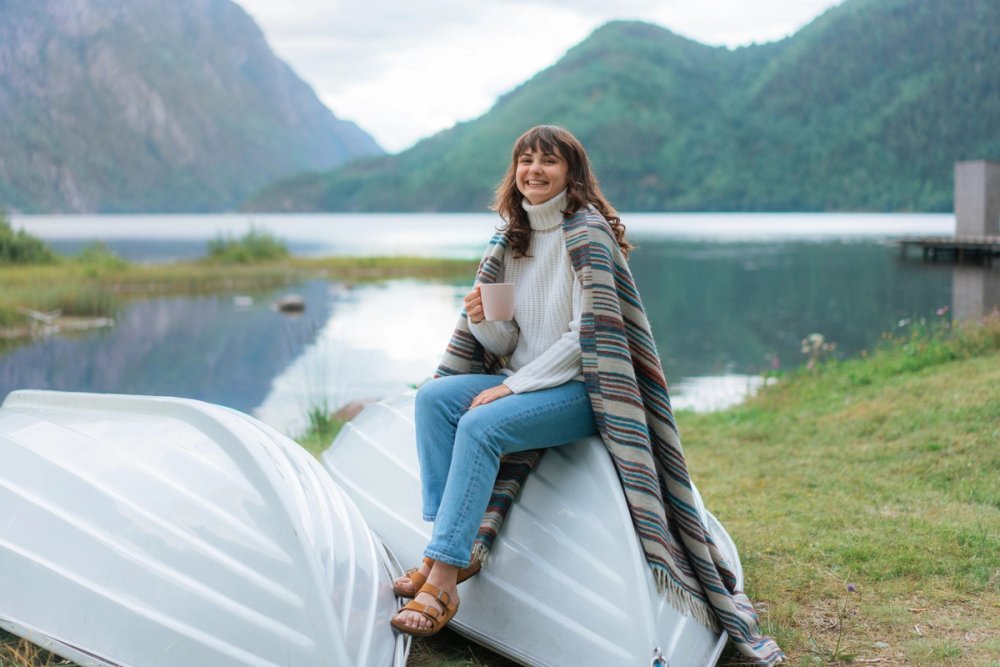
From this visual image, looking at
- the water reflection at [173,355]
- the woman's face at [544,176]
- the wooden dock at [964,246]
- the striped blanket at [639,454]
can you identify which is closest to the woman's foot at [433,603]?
the striped blanket at [639,454]

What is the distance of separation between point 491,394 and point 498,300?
28 centimetres

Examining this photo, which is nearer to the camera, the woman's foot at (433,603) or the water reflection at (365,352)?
the woman's foot at (433,603)

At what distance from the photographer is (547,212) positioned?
3.02 m

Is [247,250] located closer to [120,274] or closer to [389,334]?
[120,274]

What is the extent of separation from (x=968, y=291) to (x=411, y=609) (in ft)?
79.8

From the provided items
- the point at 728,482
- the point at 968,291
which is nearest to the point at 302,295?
→ the point at 968,291

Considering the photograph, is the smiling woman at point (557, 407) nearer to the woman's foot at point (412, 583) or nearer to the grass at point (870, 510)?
the woman's foot at point (412, 583)

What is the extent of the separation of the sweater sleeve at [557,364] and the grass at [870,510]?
2.80ft

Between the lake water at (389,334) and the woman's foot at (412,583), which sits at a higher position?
the woman's foot at (412,583)

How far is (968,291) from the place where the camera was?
23.9 meters

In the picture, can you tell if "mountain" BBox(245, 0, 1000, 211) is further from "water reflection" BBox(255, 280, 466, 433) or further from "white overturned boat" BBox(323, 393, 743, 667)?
"white overturned boat" BBox(323, 393, 743, 667)

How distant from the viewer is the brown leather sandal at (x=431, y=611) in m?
2.65

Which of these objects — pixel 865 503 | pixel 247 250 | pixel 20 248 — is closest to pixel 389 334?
pixel 20 248

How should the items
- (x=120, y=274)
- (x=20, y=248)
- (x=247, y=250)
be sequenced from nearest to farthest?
(x=20, y=248)
(x=120, y=274)
(x=247, y=250)
